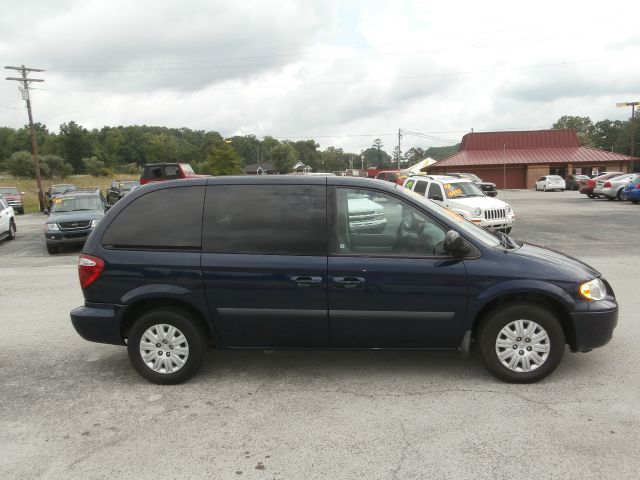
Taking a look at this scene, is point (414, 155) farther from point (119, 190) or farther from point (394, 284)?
point (394, 284)

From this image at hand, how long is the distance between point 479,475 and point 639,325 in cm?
374

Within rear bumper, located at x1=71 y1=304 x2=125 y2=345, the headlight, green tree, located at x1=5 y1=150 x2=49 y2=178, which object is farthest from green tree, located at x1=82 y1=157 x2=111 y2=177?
the headlight

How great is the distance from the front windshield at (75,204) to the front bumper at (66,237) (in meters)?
1.42

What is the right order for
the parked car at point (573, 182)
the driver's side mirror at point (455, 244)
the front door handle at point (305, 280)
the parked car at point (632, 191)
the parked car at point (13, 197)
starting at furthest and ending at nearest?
the parked car at point (573, 182) → the parked car at point (13, 197) → the parked car at point (632, 191) → the front door handle at point (305, 280) → the driver's side mirror at point (455, 244)

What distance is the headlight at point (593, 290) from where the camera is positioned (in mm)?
3965

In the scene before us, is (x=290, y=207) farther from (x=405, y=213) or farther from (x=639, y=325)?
(x=639, y=325)

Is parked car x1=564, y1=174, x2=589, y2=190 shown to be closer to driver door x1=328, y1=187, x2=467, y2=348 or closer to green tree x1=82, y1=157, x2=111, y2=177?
driver door x1=328, y1=187, x2=467, y2=348

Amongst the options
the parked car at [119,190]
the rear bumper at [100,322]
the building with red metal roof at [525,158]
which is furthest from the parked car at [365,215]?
the building with red metal roof at [525,158]

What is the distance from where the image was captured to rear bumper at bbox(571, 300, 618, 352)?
3943 mm

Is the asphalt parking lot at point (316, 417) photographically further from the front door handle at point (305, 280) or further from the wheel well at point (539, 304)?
the front door handle at point (305, 280)

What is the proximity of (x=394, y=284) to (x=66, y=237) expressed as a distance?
37.6ft

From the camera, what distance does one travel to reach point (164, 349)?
4215 mm

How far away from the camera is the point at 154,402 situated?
3.94 m

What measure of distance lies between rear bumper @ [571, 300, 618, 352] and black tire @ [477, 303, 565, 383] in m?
0.15
